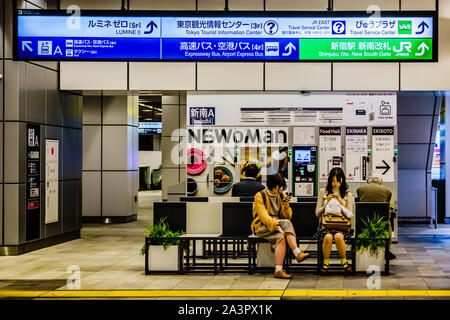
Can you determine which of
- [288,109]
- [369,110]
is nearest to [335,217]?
[288,109]

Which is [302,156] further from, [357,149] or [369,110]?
[369,110]

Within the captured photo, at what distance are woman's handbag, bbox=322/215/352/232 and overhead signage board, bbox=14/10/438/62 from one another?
2.07 metres

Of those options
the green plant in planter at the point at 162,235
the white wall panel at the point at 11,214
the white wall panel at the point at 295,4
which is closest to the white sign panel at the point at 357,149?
the white wall panel at the point at 295,4

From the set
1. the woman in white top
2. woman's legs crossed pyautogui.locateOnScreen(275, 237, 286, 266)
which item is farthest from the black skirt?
woman's legs crossed pyautogui.locateOnScreen(275, 237, 286, 266)

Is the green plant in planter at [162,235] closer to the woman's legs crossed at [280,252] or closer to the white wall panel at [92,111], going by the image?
the woman's legs crossed at [280,252]

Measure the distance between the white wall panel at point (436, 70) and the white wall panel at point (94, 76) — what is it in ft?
17.6

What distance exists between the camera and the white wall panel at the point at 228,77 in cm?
1255

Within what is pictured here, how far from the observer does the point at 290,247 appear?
8.62 metres

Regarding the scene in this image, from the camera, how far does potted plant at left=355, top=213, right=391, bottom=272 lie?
8.70 m

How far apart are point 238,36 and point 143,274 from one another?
11.2 feet
